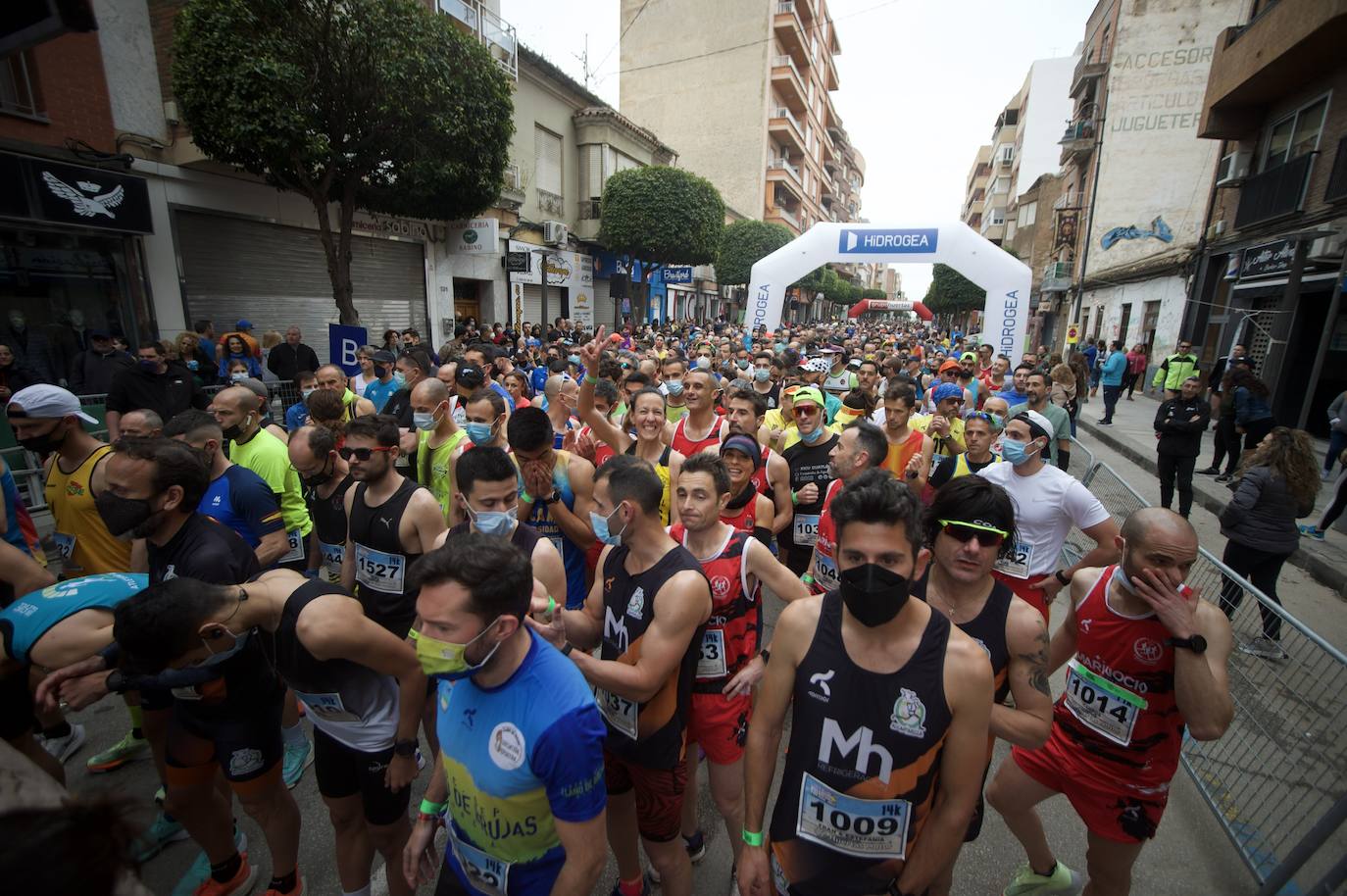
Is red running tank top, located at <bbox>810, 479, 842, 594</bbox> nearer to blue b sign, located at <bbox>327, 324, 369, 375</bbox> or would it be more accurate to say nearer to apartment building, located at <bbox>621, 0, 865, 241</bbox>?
blue b sign, located at <bbox>327, 324, 369, 375</bbox>

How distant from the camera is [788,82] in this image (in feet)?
144

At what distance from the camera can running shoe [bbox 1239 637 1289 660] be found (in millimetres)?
3375

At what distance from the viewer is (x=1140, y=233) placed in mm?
24484

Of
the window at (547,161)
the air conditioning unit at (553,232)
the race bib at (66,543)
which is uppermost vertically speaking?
the window at (547,161)

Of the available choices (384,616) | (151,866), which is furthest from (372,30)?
(151,866)

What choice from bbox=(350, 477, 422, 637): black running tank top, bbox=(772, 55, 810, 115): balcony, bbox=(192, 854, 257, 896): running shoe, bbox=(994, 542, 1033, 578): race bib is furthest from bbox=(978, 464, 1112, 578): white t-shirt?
bbox=(772, 55, 810, 115): balcony

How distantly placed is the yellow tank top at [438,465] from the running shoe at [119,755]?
2.18m

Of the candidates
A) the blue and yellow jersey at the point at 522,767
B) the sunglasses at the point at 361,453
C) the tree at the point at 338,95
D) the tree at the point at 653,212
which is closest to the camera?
the blue and yellow jersey at the point at 522,767

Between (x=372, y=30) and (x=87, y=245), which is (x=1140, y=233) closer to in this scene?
(x=372, y=30)

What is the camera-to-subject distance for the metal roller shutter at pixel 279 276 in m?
12.4

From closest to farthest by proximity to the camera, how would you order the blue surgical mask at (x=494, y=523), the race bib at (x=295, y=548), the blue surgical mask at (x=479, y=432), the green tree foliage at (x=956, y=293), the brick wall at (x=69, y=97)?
1. the blue surgical mask at (x=494, y=523)
2. the race bib at (x=295, y=548)
3. the blue surgical mask at (x=479, y=432)
4. the brick wall at (x=69, y=97)
5. the green tree foliage at (x=956, y=293)

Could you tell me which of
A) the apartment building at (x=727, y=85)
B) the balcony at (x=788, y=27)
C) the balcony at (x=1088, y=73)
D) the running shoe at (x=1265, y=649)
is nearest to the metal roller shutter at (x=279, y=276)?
the running shoe at (x=1265, y=649)

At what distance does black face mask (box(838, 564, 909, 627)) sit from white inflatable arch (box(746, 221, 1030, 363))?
1373 centimetres

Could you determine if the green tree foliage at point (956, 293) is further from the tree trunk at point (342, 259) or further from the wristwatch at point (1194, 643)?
the wristwatch at point (1194, 643)
